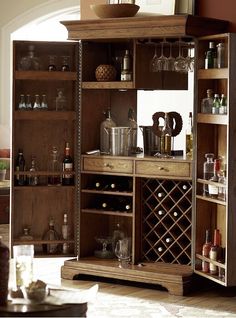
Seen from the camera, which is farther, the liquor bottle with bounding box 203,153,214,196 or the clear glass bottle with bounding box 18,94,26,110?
the clear glass bottle with bounding box 18,94,26,110

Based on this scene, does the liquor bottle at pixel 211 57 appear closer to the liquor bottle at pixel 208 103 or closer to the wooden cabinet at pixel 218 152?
the wooden cabinet at pixel 218 152

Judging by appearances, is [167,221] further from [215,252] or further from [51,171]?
[51,171]

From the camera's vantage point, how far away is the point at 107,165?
20.5 ft

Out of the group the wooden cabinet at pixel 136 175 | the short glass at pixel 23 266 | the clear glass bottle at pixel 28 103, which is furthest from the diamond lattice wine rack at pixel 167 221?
the short glass at pixel 23 266

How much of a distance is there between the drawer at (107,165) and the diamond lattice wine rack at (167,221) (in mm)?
201

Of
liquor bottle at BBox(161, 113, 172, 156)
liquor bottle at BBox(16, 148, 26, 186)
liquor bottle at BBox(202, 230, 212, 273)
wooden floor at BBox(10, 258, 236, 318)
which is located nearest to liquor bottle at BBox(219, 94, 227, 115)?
liquor bottle at BBox(161, 113, 172, 156)

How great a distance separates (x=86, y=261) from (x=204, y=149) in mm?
1307

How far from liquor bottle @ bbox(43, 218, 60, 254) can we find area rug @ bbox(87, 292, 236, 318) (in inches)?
38.0

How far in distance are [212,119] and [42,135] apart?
4.91 feet

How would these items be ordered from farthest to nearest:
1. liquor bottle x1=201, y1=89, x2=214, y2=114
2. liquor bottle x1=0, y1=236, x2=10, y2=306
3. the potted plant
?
the potted plant, liquor bottle x1=201, y1=89, x2=214, y2=114, liquor bottle x1=0, y1=236, x2=10, y2=306

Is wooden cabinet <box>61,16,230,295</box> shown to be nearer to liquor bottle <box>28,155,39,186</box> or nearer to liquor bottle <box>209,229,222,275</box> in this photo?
liquor bottle <box>209,229,222,275</box>

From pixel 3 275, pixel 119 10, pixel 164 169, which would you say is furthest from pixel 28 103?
pixel 3 275

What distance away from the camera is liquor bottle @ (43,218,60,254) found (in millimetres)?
6562

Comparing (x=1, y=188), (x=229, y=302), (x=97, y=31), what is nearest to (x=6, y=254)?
(x=229, y=302)
